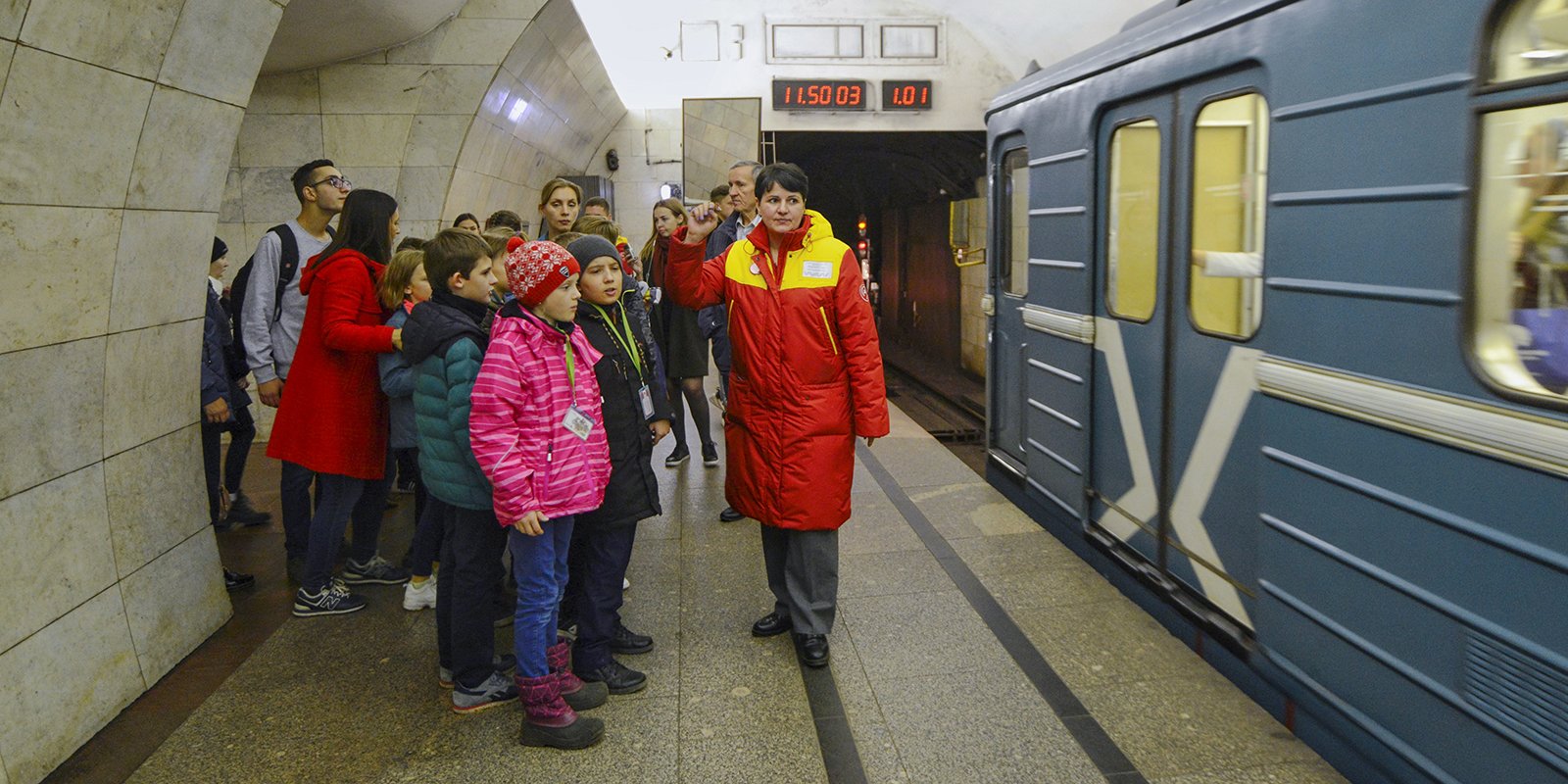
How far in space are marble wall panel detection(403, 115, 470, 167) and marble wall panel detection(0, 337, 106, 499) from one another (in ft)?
18.9

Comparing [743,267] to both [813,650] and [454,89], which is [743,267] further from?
[454,89]

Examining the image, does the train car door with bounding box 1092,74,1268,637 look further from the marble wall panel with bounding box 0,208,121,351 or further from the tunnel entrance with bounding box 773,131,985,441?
the tunnel entrance with bounding box 773,131,985,441

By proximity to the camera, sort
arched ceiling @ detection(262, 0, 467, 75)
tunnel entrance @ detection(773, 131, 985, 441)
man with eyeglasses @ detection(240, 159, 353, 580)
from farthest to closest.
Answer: tunnel entrance @ detection(773, 131, 985, 441), arched ceiling @ detection(262, 0, 467, 75), man with eyeglasses @ detection(240, 159, 353, 580)

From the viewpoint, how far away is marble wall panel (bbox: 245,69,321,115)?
847cm

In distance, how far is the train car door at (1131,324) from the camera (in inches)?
167

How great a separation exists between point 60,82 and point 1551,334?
13.4 ft

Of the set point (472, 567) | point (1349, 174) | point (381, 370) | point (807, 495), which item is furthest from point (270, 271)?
point (1349, 174)

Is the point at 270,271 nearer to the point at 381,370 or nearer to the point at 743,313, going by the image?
the point at 381,370

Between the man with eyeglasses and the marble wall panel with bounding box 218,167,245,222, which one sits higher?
the marble wall panel with bounding box 218,167,245,222

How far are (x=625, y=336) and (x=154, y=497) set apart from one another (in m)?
1.86

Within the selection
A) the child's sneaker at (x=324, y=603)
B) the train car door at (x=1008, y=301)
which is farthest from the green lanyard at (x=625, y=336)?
the train car door at (x=1008, y=301)

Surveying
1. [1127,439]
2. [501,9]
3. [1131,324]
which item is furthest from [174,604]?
[501,9]

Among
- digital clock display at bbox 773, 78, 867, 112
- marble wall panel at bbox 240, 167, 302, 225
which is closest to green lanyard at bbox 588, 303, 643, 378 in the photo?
marble wall panel at bbox 240, 167, 302, 225

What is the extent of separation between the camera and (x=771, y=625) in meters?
4.27
